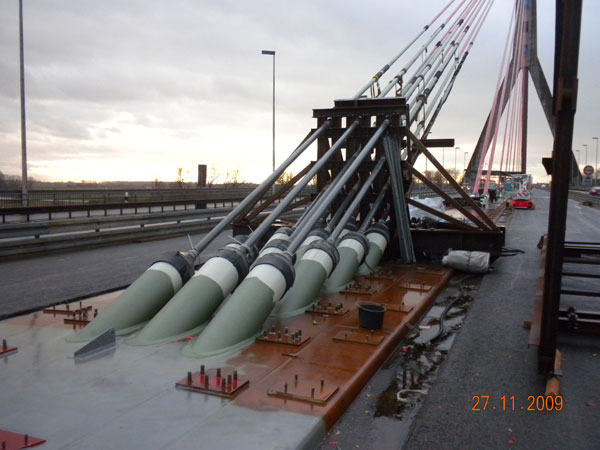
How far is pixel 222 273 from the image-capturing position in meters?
6.98

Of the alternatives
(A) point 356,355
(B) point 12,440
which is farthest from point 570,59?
(B) point 12,440

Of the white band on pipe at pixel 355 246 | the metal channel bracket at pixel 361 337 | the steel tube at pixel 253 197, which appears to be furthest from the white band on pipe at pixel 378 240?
the metal channel bracket at pixel 361 337

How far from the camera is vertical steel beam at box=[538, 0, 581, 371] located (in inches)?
203

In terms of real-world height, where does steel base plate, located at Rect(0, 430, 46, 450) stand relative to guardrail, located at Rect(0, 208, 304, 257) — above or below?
below

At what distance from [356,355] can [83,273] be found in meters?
8.05

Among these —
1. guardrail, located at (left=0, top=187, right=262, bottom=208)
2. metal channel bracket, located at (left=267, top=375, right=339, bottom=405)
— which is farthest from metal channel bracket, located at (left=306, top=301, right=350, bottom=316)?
guardrail, located at (left=0, top=187, right=262, bottom=208)

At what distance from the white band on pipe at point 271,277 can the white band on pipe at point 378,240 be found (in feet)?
16.3

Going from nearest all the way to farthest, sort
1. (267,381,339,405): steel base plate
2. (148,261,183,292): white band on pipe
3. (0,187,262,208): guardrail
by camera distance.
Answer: (267,381,339,405): steel base plate, (148,261,183,292): white band on pipe, (0,187,262,208): guardrail

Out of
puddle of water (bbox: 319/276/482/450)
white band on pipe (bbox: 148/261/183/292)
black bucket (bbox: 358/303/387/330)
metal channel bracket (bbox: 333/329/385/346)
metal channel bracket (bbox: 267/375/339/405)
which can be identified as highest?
white band on pipe (bbox: 148/261/183/292)

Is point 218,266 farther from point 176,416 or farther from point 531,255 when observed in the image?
point 531,255

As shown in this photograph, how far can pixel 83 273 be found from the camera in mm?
11844

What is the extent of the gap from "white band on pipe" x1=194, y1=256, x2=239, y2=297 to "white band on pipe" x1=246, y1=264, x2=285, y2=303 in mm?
368

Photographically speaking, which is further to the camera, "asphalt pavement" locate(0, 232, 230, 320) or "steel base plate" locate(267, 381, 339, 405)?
"asphalt pavement" locate(0, 232, 230, 320)

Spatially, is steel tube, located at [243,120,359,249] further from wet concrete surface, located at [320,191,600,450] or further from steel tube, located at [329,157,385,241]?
wet concrete surface, located at [320,191,600,450]
